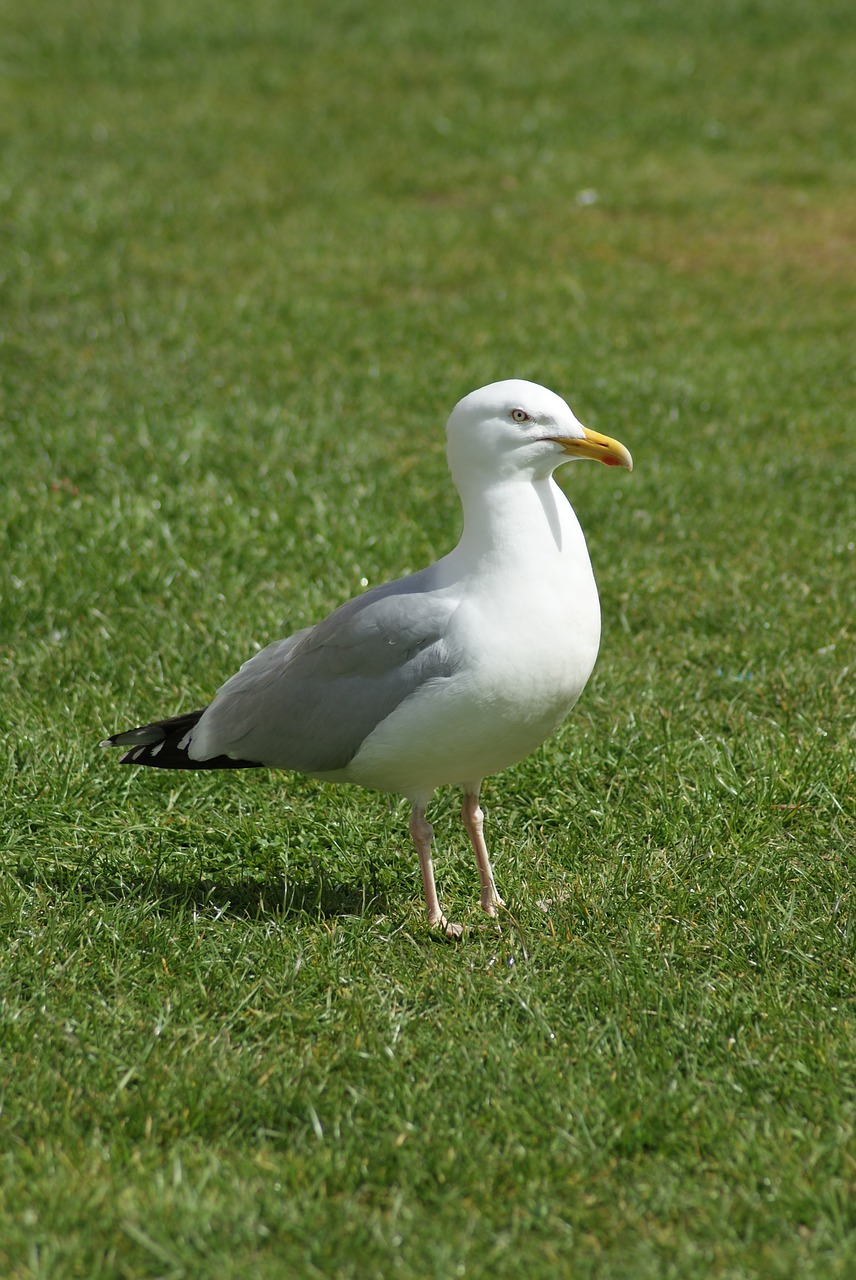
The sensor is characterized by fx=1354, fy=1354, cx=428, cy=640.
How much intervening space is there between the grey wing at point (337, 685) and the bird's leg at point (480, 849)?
0.44 meters

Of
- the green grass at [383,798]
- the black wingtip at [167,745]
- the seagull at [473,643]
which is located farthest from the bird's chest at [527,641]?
the black wingtip at [167,745]

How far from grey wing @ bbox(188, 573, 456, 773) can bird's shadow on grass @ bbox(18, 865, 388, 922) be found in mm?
436

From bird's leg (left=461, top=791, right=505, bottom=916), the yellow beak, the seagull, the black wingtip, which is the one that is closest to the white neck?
the seagull

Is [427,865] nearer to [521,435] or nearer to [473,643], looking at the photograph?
[473,643]

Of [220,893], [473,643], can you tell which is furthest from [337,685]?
[220,893]

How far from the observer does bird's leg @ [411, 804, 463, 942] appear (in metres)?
3.73

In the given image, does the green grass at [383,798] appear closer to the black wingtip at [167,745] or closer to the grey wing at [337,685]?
the black wingtip at [167,745]

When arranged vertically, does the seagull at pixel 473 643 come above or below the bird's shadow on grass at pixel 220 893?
above

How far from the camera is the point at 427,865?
375cm

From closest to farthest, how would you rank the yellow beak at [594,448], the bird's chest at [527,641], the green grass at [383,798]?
the green grass at [383,798], the bird's chest at [527,641], the yellow beak at [594,448]

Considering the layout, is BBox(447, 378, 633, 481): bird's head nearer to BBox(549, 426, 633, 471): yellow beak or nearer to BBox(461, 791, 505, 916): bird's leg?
BBox(549, 426, 633, 471): yellow beak

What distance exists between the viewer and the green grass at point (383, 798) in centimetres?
276

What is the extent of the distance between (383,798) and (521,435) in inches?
58.3

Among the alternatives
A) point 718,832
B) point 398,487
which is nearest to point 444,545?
point 398,487
